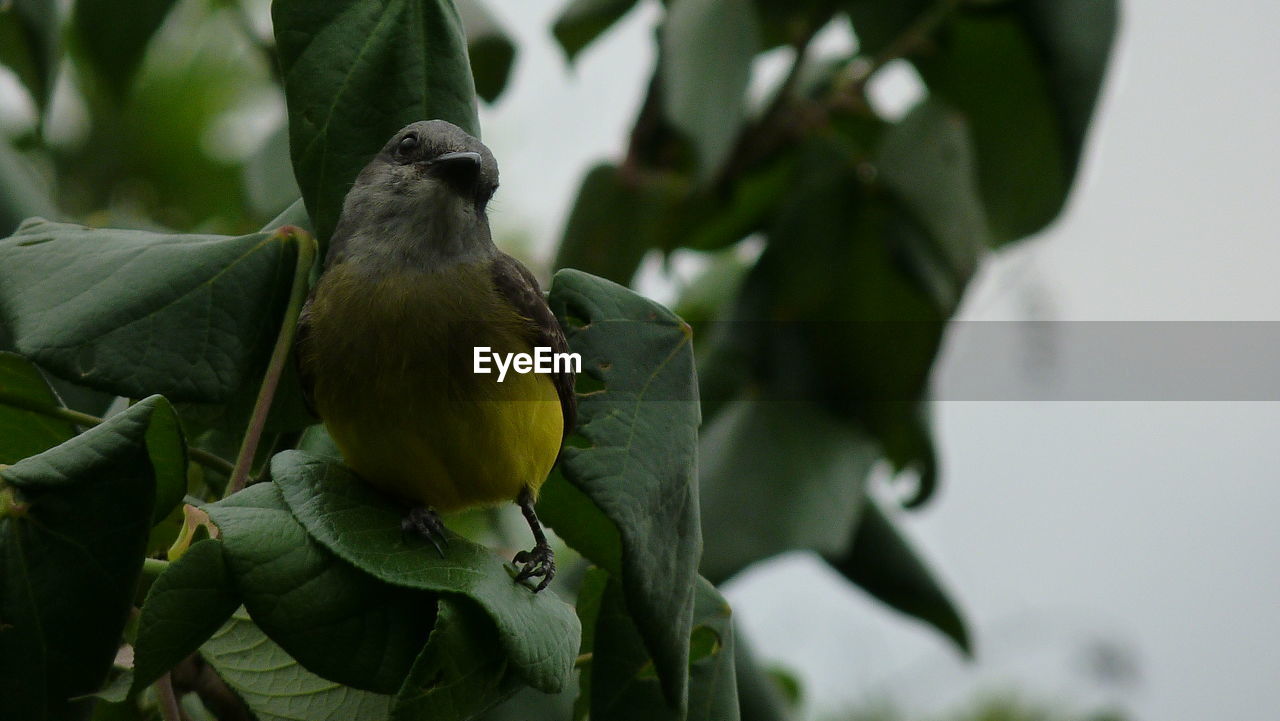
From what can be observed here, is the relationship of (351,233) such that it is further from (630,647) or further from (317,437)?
(630,647)

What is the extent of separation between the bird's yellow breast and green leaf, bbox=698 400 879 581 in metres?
1.10

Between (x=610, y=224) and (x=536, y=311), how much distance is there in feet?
4.24

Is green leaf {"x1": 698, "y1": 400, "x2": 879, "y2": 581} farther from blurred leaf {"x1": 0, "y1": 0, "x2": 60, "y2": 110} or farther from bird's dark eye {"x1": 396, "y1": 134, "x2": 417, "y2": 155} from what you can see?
blurred leaf {"x1": 0, "y1": 0, "x2": 60, "y2": 110}

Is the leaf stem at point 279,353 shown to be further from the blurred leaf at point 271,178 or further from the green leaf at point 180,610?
the blurred leaf at point 271,178

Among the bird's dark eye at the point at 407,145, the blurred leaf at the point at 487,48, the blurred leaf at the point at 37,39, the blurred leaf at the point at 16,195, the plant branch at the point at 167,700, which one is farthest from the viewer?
the blurred leaf at the point at 487,48

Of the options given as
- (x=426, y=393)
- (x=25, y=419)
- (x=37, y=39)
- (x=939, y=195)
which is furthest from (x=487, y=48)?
(x=25, y=419)

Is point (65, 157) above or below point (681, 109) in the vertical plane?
below

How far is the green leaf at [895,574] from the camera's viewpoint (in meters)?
2.82

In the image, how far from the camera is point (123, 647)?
1369 millimetres

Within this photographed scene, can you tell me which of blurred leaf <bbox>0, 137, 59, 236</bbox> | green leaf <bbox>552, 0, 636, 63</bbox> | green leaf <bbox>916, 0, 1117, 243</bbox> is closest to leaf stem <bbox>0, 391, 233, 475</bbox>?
blurred leaf <bbox>0, 137, 59, 236</bbox>

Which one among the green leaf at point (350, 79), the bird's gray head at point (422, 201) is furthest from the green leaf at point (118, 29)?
the green leaf at point (350, 79)

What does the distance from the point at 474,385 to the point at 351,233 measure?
251 mm

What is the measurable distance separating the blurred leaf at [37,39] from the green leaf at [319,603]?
1098mm

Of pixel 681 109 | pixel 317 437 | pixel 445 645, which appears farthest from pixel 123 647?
pixel 681 109
